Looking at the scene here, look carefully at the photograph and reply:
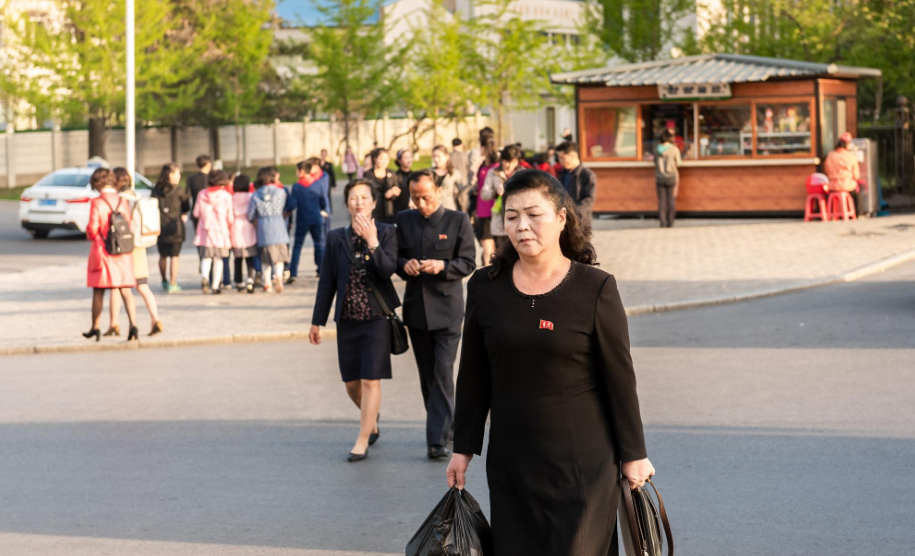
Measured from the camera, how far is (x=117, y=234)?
1280 cm

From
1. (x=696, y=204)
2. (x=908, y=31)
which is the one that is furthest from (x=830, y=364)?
(x=908, y=31)

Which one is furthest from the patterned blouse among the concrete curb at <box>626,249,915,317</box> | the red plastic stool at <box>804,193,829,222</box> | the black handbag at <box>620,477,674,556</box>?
the red plastic stool at <box>804,193,829,222</box>

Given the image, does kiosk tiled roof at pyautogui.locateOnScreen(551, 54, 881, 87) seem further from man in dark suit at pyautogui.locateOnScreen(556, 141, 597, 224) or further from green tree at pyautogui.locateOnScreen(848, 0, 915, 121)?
man in dark suit at pyautogui.locateOnScreen(556, 141, 597, 224)

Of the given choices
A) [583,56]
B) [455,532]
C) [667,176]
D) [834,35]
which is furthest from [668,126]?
[583,56]

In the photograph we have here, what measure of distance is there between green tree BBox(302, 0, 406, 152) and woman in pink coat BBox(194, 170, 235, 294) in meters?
31.5

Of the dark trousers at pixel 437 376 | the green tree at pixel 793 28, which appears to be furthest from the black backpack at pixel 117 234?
the green tree at pixel 793 28

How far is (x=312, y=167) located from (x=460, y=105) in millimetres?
30961

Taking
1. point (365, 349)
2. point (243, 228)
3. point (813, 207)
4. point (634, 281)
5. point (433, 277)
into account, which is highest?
point (813, 207)

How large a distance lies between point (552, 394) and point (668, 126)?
2293 centimetres

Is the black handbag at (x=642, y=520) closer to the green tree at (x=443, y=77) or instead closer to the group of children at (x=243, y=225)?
the group of children at (x=243, y=225)

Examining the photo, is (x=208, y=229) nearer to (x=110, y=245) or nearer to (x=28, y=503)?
(x=110, y=245)

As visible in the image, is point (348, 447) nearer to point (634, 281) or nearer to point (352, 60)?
point (634, 281)

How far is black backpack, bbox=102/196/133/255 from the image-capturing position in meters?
12.8

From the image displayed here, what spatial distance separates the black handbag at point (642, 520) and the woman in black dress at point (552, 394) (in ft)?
0.14
